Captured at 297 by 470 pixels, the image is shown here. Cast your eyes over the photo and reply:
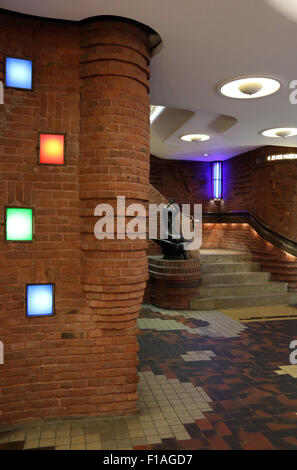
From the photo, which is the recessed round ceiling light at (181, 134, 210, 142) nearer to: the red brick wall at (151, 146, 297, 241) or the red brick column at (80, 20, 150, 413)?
the red brick wall at (151, 146, 297, 241)

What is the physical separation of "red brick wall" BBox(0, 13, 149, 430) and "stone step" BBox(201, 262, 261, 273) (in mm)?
6185

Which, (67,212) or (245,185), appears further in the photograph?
(245,185)

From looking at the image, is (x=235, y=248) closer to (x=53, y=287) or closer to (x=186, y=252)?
(x=186, y=252)

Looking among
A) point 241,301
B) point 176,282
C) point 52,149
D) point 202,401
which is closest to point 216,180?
point 241,301

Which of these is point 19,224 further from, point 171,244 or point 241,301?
point 241,301

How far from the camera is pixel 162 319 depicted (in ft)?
24.1

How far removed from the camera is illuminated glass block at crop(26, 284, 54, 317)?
3.44 metres

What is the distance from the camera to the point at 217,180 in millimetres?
12820

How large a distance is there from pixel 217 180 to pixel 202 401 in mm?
9883

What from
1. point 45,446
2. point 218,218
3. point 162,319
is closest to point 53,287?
point 45,446

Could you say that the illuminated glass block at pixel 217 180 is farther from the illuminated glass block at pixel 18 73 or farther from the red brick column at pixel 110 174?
the illuminated glass block at pixel 18 73

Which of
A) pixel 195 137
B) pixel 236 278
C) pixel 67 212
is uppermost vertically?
pixel 195 137

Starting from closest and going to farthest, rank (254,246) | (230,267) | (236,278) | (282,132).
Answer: (282,132)
(236,278)
(230,267)
(254,246)

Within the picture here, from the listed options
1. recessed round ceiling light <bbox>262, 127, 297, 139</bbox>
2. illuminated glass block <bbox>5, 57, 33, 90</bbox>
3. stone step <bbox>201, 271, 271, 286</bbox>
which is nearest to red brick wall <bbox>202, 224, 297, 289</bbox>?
stone step <bbox>201, 271, 271, 286</bbox>
